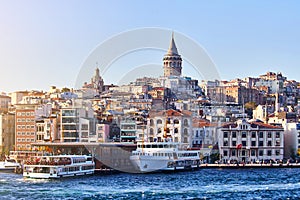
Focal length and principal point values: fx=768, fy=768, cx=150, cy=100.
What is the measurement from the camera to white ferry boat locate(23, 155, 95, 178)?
4850 centimetres

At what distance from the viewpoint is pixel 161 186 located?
139 feet

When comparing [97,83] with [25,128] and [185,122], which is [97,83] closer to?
[25,128]

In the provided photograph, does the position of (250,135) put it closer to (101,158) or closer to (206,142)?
(206,142)

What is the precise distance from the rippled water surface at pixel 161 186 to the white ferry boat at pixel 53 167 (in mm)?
910

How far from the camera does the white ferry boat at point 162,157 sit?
5509 centimetres

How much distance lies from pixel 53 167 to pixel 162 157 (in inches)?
417

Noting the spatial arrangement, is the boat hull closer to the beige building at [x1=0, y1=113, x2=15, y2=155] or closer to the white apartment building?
the white apartment building

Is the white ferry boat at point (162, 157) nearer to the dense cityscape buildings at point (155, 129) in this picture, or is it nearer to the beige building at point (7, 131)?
the dense cityscape buildings at point (155, 129)

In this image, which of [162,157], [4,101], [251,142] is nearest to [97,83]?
[4,101]

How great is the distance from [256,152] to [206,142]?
213 inches

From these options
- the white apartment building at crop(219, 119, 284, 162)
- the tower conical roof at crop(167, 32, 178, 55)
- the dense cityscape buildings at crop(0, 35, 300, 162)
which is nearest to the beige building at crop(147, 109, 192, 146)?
the dense cityscape buildings at crop(0, 35, 300, 162)

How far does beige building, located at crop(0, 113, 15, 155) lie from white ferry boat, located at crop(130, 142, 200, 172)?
19145 mm

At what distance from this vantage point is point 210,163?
6531 cm

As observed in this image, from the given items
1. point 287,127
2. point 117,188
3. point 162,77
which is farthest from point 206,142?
point 162,77
